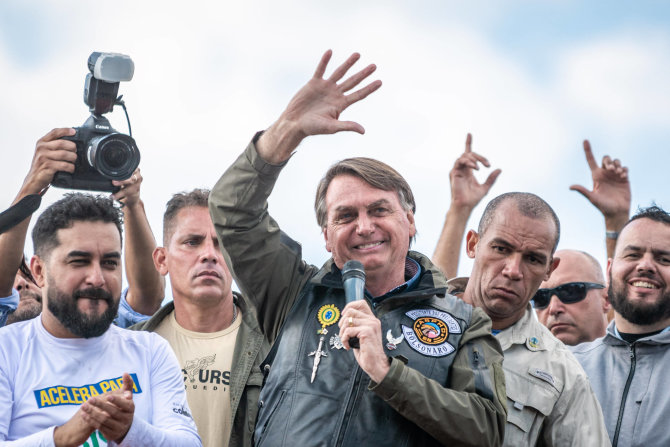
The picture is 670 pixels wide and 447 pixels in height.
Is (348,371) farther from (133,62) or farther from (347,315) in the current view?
(133,62)

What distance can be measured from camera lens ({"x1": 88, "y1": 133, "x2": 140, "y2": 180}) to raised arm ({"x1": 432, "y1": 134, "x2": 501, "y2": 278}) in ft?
7.28

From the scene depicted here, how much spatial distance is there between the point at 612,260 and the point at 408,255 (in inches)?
65.8

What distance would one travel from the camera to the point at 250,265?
13.1 feet

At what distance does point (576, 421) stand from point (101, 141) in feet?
8.90

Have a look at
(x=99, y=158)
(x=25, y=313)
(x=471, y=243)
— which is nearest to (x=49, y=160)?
(x=99, y=158)

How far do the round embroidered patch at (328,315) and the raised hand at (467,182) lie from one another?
281 centimetres

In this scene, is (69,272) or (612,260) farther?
(612,260)

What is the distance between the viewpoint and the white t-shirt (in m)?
3.68

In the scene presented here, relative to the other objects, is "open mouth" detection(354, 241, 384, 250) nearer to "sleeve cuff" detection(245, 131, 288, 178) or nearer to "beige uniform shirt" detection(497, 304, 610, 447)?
"sleeve cuff" detection(245, 131, 288, 178)

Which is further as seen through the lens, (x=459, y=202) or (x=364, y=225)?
(x=459, y=202)

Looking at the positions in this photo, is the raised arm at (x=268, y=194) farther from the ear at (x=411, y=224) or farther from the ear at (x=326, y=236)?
the ear at (x=411, y=224)

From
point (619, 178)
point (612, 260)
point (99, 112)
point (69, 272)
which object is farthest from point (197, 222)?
point (619, 178)

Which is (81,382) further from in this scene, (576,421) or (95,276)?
(576,421)

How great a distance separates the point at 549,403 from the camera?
4312 millimetres
